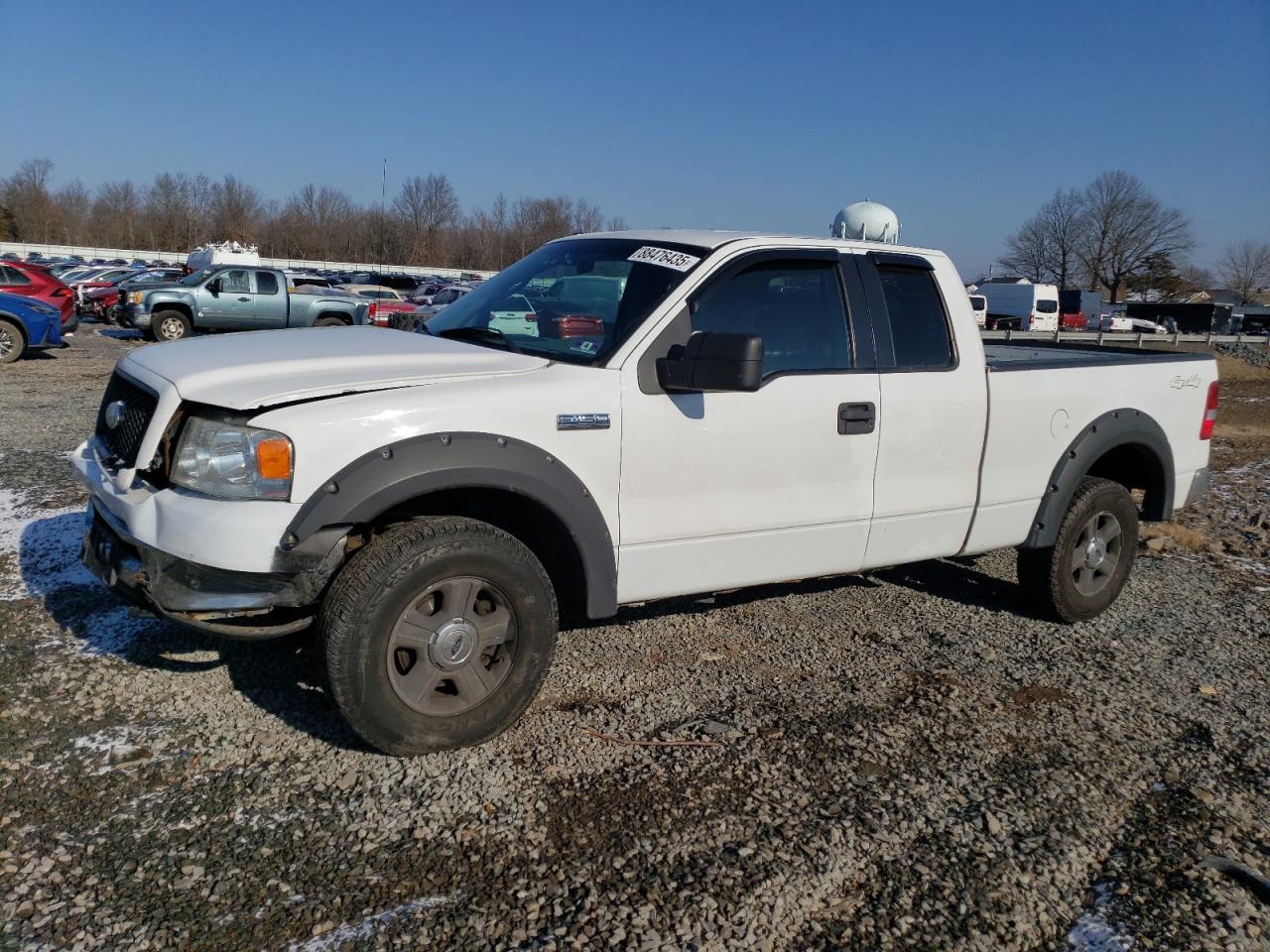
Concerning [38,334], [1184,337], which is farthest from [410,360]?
[1184,337]

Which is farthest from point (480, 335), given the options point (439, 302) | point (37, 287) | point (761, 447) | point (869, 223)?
point (439, 302)

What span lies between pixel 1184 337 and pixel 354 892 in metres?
45.4

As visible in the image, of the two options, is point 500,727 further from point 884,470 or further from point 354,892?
point 884,470

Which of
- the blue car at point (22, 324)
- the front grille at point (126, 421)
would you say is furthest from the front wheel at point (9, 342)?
the front grille at point (126, 421)

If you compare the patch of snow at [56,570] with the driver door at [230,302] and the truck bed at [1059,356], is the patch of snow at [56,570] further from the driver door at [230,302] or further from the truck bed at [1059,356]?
the driver door at [230,302]

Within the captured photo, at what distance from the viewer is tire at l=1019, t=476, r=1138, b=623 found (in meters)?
5.05

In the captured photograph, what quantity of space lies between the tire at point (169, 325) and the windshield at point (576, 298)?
18636 millimetres

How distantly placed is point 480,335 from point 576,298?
1.52ft

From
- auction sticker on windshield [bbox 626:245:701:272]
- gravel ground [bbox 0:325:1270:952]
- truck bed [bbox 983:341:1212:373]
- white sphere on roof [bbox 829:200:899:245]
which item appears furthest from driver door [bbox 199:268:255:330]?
auction sticker on windshield [bbox 626:245:701:272]

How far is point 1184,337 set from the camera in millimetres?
40844

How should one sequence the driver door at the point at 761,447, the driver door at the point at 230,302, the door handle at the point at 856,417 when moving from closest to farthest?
the driver door at the point at 761,447 < the door handle at the point at 856,417 < the driver door at the point at 230,302

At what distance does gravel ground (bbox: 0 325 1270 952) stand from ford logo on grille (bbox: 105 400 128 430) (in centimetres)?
103

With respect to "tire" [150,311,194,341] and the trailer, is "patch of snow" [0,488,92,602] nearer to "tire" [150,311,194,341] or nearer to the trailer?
"tire" [150,311,194,341]

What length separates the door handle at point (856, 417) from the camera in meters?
4.10
